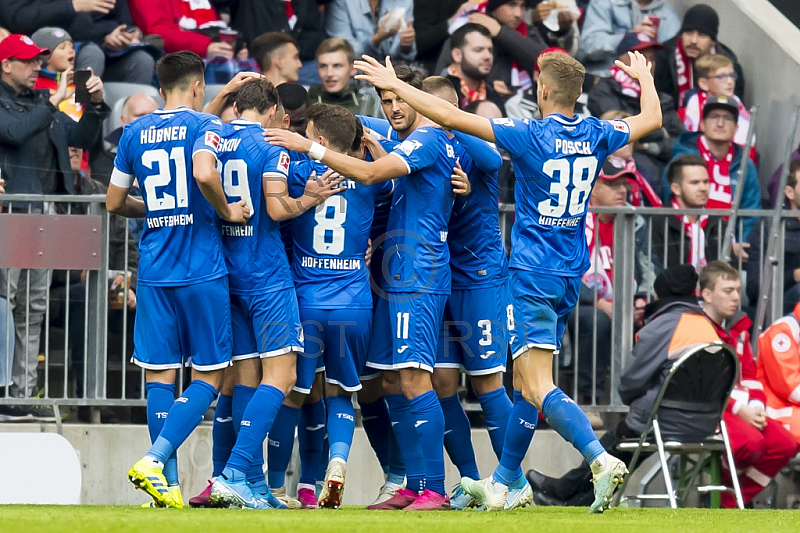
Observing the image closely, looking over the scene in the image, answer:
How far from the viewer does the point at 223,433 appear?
25.6ft

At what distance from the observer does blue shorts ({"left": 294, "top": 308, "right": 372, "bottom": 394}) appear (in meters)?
7.51

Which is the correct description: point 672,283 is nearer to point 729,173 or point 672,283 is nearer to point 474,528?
point 729,173

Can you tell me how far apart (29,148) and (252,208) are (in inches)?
111

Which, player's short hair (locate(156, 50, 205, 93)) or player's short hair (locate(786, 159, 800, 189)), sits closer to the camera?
player's short hair (locate(156, 50, 205, 93))

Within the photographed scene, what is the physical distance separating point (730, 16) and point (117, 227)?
717 centimetres

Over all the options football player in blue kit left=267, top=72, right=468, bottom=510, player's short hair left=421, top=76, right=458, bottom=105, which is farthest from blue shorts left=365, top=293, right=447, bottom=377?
player's short hair left=421, top=76, right=458, bottom=105

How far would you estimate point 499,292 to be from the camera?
25.8 feet

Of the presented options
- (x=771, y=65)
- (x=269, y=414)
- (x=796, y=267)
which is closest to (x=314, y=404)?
(x=269, y=414)

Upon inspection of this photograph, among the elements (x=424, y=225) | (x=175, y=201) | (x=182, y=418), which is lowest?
(x=182, y=418)

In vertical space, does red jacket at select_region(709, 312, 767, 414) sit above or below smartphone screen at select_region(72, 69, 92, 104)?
below

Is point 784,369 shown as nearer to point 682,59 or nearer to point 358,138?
point 358,138

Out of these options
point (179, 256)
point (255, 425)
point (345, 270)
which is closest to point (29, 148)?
point (179, 256)

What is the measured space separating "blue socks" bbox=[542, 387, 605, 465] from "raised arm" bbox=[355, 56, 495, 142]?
4.65 feet

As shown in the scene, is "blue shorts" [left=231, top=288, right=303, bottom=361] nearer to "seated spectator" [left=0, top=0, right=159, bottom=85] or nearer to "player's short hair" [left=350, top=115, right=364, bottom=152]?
"player's short hair" [left=350, top=115, right=364, bottom=152]
